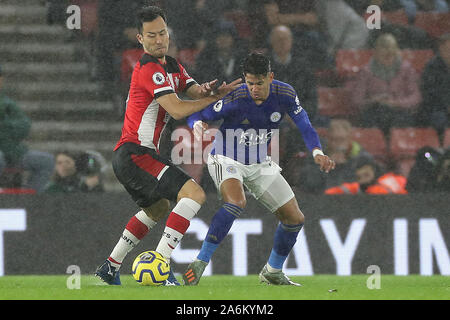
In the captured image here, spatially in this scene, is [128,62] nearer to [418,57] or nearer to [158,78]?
[418,57]

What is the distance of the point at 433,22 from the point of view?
1034 centimetres

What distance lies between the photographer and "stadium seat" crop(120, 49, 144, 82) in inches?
369

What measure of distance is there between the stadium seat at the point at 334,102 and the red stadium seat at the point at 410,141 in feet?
1.65

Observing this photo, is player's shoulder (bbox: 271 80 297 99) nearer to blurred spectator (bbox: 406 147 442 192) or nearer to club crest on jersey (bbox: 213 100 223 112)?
club crest on jersey (bbox: 213 100 223 112)

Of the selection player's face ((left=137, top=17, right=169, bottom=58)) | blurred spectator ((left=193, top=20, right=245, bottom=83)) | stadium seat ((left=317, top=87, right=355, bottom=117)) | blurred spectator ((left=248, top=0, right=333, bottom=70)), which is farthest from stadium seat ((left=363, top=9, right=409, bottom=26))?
player's face ((left=137, top=17, right=169, bottom=58))

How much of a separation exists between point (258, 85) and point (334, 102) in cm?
288

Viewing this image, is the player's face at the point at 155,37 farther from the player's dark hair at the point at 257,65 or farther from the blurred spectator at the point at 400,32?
the blurred spectator at the point at 400,32

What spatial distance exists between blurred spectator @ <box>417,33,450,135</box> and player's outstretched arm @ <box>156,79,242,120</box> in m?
3.67

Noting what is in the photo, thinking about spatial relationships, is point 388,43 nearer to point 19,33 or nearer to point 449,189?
point 449,189

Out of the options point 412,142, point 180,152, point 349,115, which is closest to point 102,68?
point 180,152

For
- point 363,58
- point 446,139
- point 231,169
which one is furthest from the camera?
point 363,58

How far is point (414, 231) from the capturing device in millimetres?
8477

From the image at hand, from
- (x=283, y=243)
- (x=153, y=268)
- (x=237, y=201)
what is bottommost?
(x=153, y=268)

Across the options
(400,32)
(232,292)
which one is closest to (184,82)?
(232,292)
